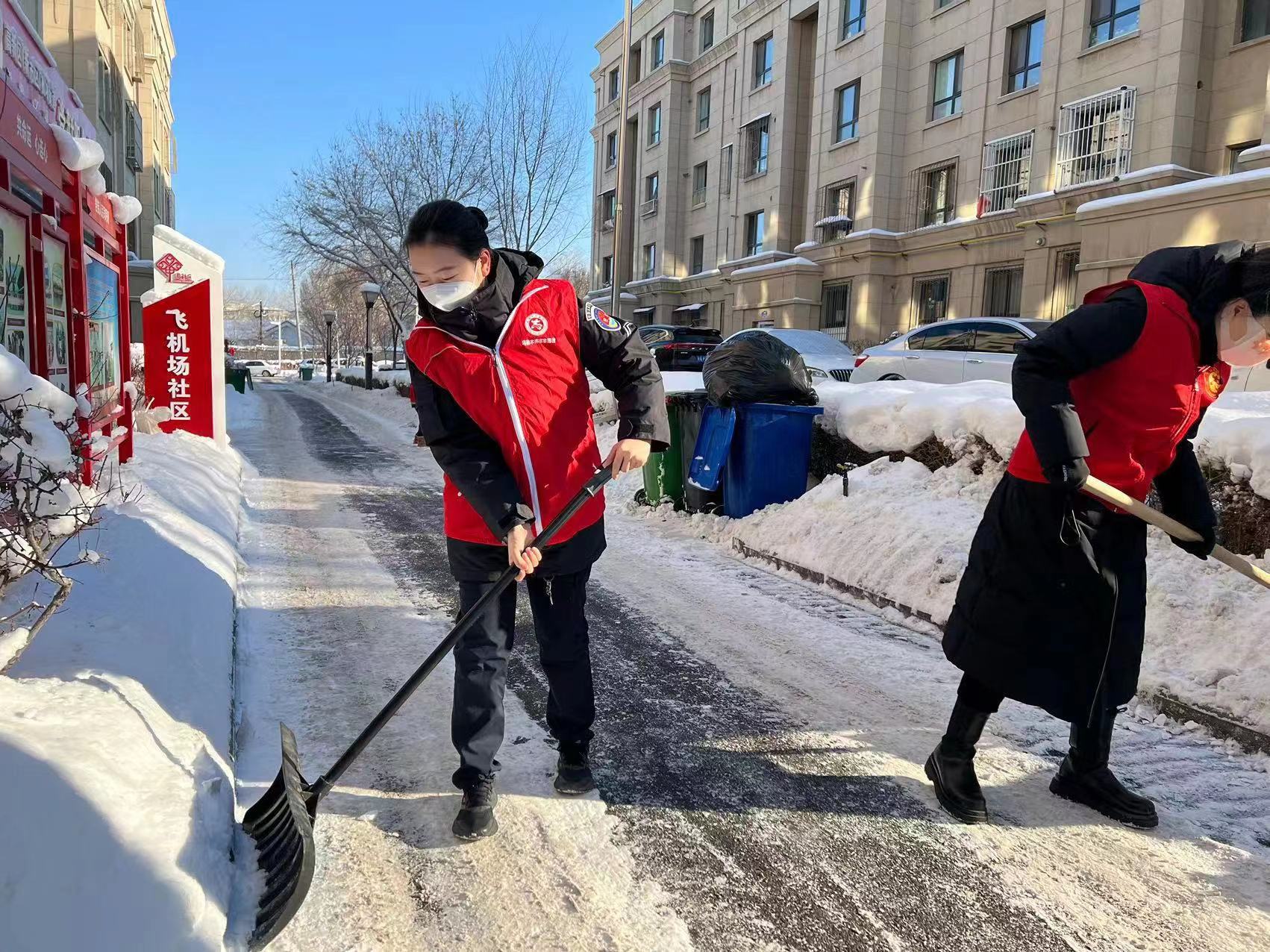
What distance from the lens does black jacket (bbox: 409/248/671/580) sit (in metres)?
2.49

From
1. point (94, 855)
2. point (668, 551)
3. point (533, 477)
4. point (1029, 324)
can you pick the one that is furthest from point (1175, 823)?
point (1029, 324)

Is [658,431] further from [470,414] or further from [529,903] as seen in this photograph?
[529,903]

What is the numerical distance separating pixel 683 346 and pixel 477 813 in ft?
58.0

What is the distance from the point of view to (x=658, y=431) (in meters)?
2.70

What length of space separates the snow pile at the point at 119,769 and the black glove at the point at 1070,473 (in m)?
2.41

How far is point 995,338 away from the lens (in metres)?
12.4

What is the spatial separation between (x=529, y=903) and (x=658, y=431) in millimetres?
1376

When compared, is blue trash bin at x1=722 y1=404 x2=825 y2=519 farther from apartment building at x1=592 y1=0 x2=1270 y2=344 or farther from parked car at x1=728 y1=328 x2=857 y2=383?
apartment building at x1=592 y1=0 x2=1270 y2=344

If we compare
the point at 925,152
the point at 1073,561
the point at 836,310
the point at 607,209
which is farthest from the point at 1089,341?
the point at 607,209

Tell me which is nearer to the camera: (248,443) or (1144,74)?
(248,443)

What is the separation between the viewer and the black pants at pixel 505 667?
2596 millimetres

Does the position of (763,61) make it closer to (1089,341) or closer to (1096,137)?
(1096,137)

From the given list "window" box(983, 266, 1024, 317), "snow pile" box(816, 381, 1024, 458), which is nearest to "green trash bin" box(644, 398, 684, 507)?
"snow pile" box(816, 381, 1024, 458)

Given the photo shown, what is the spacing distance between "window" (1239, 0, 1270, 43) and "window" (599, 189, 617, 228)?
29109 mm
